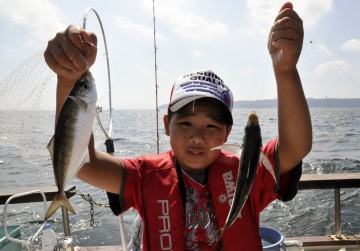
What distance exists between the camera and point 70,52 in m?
1.93

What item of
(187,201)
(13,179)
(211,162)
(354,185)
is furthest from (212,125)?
(13,179)

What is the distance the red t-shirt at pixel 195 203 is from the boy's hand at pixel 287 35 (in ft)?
2.35

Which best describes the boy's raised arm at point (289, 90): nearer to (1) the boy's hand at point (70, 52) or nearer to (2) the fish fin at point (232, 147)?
(2) the fish fin at point (232, 147)

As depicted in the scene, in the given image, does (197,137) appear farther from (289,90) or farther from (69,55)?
(69,55)

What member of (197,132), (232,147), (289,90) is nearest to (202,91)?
(197,132)

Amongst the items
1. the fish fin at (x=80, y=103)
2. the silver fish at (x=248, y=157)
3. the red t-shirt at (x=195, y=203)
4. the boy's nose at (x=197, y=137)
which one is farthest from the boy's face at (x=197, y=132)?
the fish fin at (x=80, y=103)

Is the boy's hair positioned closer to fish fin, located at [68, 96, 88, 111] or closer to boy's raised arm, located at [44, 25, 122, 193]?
boy's raised arm, located at [44, 25, 122, 193]

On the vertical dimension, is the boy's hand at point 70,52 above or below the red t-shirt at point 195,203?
above

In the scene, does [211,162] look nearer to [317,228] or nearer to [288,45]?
[288,45]

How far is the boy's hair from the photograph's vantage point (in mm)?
2723

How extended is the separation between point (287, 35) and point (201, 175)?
1357 mm

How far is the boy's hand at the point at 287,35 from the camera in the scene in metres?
2.18

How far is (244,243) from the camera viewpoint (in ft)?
8.77

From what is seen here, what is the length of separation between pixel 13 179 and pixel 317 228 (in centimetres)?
1621
